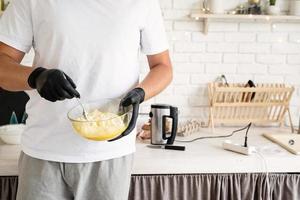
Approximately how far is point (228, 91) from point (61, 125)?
3.48ft

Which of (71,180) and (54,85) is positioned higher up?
(54,85)

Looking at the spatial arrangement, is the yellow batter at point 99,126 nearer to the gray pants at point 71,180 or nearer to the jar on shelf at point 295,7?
the gray pants at point 71,180

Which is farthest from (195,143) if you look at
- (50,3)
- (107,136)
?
(50,3)

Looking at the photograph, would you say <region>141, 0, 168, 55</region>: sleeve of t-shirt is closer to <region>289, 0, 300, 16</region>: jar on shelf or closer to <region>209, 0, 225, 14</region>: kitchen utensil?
<region>209, 0, 225, 14</region>: kitchen utensil

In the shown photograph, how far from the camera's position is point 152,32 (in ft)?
3.38

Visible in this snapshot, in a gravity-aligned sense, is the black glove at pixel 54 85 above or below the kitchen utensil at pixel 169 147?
above

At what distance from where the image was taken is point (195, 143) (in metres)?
1.61

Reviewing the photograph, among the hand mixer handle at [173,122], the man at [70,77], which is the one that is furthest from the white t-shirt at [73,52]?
the hand mixer handle at [173,122]

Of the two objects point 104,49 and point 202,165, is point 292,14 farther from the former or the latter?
point 104,49

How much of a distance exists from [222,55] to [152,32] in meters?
0.93

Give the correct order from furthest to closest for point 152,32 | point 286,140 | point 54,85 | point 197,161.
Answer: point 286,140 < point 197,161 < point 152,32 < point 54,85

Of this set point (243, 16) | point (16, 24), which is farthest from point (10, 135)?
point (243, 16)

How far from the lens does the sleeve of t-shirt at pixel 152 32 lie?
1014 millimetres

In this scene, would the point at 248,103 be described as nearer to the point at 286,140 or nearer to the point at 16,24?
the point at 286,140
